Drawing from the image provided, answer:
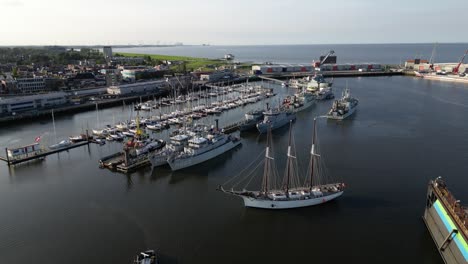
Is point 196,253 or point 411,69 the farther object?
point 411,69

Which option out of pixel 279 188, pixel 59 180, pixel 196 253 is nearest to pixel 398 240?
pixel 279 188

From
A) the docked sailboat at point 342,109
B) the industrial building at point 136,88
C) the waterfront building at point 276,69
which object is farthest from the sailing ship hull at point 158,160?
the waterfront building at point 276,69

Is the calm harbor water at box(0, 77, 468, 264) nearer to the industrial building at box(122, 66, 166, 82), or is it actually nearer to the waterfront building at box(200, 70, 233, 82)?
the industrial building at box(122, 66, 166, 82)

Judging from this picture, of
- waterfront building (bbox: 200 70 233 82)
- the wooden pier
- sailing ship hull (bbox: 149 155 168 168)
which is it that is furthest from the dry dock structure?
waterfront building (bbox: 200 70 233 82)

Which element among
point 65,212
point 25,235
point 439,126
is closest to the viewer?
point 25,235

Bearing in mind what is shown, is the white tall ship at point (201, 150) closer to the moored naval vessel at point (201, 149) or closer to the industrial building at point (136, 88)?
the moored naval vessel at point (201, 149)

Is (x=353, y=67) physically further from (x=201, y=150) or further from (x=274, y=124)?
(x=201, y=150)

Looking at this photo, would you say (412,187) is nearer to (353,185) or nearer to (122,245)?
(353,185)
